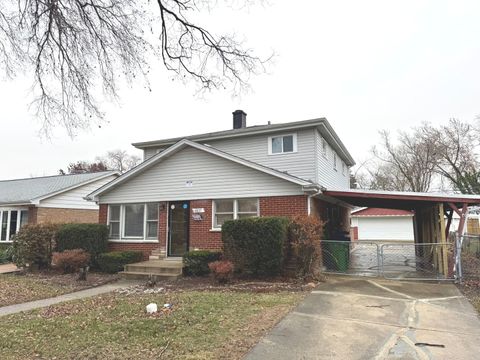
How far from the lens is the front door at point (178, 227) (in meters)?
14.0

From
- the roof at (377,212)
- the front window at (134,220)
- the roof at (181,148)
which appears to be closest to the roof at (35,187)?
the roof at (181,148)

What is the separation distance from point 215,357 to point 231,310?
2403 millimetres

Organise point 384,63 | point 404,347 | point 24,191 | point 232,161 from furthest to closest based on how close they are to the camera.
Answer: point 24,191 < point 232,161 < point 384,63 < point 404,347

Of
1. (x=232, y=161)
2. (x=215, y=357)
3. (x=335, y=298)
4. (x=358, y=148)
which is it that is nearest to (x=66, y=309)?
(x=215, y=357)

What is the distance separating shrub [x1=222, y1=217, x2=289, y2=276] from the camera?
34.0 ft

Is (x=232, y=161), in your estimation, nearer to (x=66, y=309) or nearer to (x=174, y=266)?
(x=174, y=266)

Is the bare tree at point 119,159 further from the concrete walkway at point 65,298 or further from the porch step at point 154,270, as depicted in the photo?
the concrete walkway at point 65,298

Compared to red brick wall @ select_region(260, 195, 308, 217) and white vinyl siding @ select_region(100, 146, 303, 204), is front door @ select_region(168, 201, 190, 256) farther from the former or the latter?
red brick wall @ select_region(260, 195, 308, 217)

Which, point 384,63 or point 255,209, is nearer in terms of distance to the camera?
point 384,63

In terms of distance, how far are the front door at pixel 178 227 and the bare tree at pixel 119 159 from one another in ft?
134

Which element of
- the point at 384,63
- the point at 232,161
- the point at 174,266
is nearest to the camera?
the point at 384,63

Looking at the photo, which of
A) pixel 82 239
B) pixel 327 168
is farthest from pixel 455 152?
pixel 82 239

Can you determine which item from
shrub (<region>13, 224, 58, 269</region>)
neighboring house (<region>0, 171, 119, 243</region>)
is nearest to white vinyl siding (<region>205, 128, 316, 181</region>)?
shrub (<region>13, 224, 58, 269</region>)

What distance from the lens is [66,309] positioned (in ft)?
24.8
